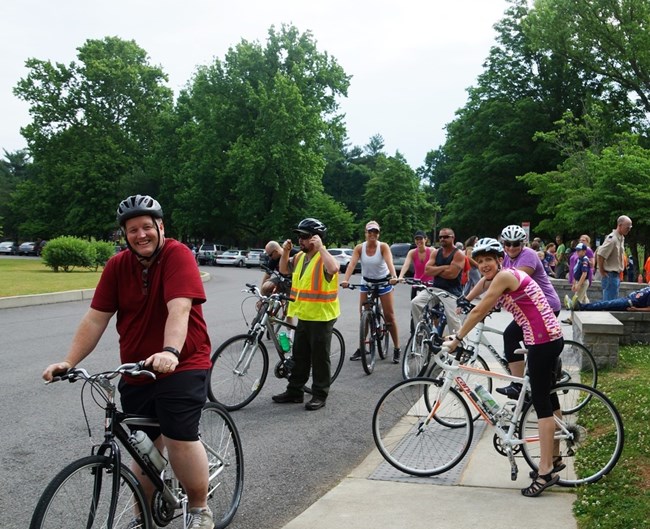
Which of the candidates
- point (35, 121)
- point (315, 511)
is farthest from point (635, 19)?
point (35, 121)

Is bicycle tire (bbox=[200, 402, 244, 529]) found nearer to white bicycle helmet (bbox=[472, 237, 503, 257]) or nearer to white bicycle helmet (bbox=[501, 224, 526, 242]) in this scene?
white bicycle helmet (bbox=[472, 237, 503, 257])

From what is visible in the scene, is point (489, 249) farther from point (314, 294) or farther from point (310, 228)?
point (314, 294)

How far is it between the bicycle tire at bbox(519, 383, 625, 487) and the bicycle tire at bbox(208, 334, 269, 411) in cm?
301

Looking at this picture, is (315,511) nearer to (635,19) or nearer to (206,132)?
(635,19)

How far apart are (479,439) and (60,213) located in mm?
65260

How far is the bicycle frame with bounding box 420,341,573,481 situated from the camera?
523cm

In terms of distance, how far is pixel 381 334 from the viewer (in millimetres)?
10430

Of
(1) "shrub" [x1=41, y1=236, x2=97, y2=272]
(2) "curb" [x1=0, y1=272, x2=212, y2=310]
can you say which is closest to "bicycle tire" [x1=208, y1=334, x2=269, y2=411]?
(2) "curb" [x1=0, y1=272, x2=212, y2=310]

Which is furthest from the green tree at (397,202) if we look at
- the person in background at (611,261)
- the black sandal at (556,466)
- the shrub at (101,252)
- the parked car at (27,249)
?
the black sandal at (556,466)

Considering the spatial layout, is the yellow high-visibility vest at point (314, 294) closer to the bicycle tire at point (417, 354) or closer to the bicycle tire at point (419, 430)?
the bicycle tire at point (417, 354)

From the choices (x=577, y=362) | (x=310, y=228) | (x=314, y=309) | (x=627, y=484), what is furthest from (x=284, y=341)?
(x=627, y=484)

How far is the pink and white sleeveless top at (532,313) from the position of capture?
5.05 m

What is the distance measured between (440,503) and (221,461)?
1415 mm

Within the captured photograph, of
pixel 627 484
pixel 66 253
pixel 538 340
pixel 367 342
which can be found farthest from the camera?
pixel 66 253
